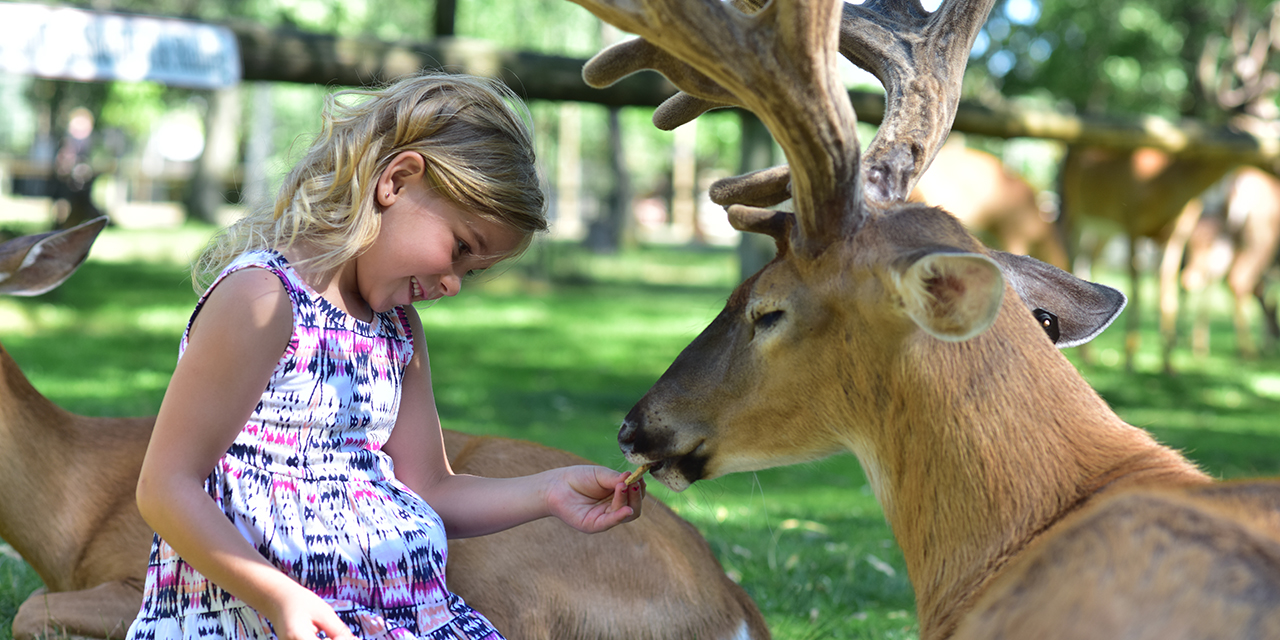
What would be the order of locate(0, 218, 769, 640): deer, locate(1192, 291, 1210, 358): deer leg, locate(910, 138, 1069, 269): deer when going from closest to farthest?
locate(0, 218, 769, 640): deer → locate(910, 138, 1069, 269): deer → locate(1192, 291, 1210, 358): deer leg

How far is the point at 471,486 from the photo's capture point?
280 centimetres

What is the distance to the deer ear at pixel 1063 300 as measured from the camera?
2.70 meters

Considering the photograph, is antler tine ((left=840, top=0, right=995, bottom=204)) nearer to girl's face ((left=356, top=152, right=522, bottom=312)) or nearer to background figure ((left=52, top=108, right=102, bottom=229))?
girl's face ((left=356, top=152, right=522, bottom=312))

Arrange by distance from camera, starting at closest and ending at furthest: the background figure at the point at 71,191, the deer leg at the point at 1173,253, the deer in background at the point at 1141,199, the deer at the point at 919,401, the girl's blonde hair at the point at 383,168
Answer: the deer at the point at 919,401
the girl's blonde hair at the point at 383,168
the deer in background at the point at 1141,199
the deer leg at the point at 1173,253
the background figure at the point at 71,191

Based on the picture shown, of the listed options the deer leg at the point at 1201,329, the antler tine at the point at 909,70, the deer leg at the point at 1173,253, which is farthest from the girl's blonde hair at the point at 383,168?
the deer leg at the point at 1201,329

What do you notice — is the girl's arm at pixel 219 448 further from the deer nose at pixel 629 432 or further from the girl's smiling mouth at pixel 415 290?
the deer nose at pixel 629 432

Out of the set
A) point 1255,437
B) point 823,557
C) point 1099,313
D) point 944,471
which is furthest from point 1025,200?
point 944,471

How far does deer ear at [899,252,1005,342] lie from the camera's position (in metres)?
1.93

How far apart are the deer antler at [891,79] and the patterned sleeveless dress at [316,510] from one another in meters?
0.92

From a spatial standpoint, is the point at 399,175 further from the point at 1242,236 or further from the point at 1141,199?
the point at 1242,236

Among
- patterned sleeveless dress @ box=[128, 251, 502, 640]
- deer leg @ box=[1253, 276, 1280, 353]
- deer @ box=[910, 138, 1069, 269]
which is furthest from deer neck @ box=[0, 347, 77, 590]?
deer leg @ box=[1253, 276, 1280, 353]

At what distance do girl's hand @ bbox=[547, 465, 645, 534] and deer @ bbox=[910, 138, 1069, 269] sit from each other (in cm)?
823

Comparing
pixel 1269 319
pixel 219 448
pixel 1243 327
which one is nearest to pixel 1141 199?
pixel 1243 327

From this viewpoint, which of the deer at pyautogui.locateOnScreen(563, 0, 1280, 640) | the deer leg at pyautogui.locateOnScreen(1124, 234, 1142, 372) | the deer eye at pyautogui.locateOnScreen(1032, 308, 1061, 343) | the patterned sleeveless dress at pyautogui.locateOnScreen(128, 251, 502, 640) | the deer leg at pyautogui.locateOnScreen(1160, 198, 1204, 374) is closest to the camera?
the deer at pyautogui.locateOnScreen(563, 0, 1280, 640)
